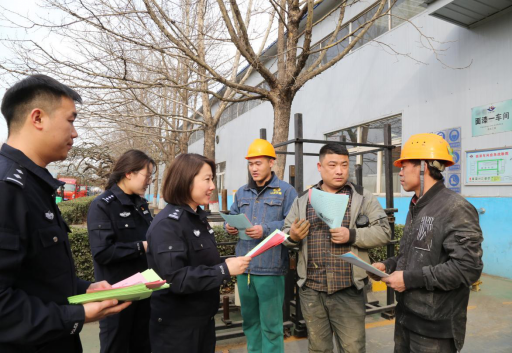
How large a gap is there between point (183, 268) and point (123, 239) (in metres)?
1.06

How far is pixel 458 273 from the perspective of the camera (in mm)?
1731

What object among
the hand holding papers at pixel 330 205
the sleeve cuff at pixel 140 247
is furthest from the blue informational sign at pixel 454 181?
the sleeve cuff at pixel 140 247

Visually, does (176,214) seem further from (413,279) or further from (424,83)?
(424,83)

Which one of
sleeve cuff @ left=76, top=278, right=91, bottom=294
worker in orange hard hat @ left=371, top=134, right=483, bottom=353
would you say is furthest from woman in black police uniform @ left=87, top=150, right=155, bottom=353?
worker in orange hard hat @ left=371, top=134, right=483, bottom=353

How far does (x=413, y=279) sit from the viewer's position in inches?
72.5

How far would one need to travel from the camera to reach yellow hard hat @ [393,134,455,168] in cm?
198

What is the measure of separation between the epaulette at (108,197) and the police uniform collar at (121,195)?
24mm

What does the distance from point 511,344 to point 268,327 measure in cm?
268

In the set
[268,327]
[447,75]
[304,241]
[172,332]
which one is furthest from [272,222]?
[447,75]

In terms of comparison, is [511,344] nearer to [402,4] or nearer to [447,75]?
[447,75]

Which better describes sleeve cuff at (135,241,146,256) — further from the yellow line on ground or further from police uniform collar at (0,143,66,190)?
the yellow line on ground

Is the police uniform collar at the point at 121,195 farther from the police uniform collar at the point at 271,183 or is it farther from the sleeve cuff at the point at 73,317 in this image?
the sleeve cuff at the point at 73,317

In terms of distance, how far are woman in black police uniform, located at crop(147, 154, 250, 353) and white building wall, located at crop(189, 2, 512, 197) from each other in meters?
5.64

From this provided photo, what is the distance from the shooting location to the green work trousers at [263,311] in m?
2.75
